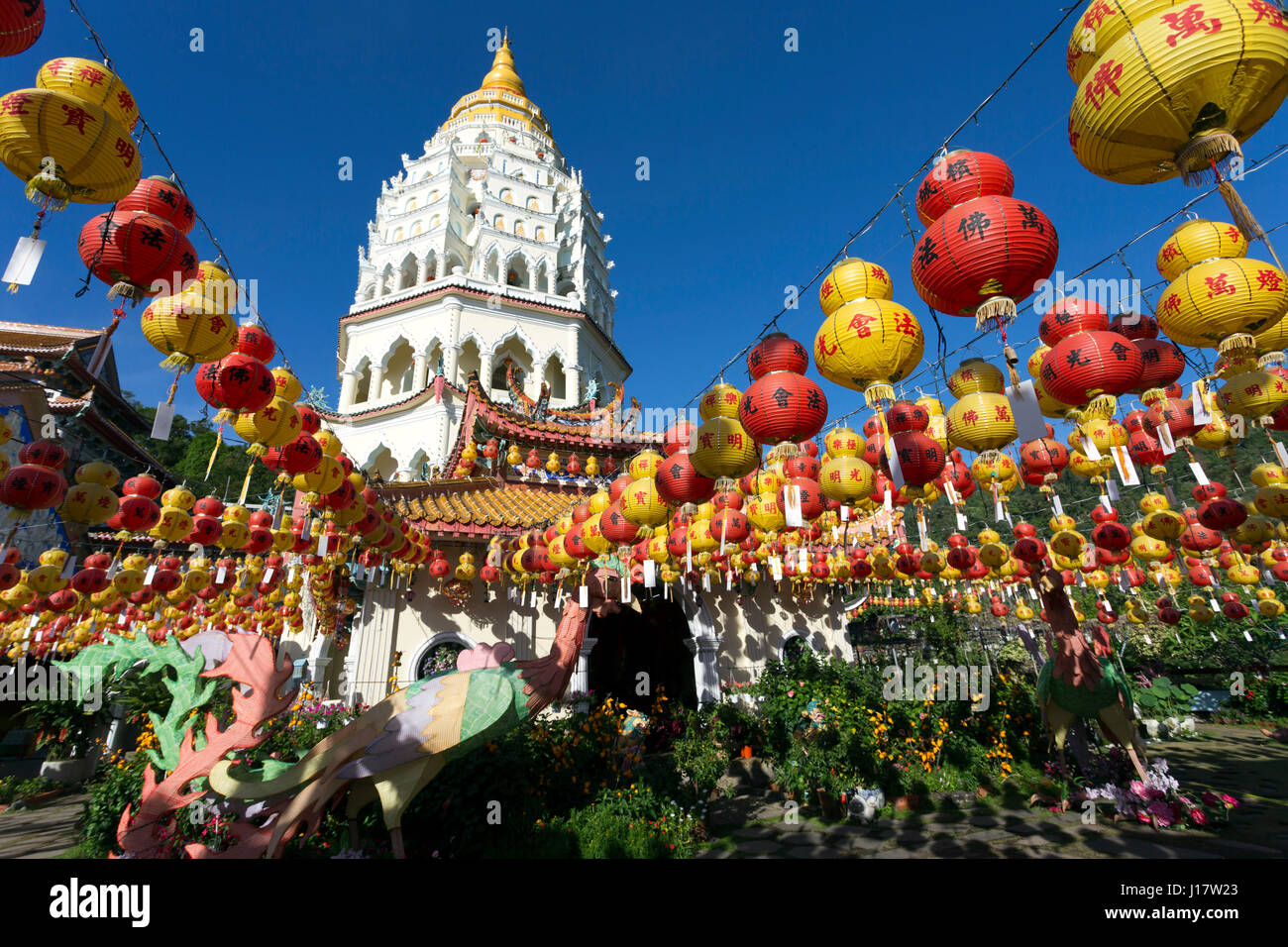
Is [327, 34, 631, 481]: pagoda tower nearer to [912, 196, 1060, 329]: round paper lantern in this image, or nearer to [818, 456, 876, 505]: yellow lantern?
[818, 456, 876, 505]: yellow lantern

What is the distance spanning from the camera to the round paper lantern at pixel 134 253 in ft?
10.5

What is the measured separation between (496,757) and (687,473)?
3633 mm

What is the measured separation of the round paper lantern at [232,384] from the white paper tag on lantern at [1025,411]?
15.9 feet

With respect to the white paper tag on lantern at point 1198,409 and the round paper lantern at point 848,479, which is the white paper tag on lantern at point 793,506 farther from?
the white paper tag on lantern at point 1198,409

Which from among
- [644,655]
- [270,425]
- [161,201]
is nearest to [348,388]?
[644,655]

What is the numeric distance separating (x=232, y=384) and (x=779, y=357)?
3.99m

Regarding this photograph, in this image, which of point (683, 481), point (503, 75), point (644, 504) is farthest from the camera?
point (503, 75)

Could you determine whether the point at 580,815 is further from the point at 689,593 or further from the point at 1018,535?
the point at 1018,535

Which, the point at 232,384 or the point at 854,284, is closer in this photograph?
the point at 232,384

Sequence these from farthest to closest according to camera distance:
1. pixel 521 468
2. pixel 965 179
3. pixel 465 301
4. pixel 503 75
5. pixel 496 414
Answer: pixel 503 75 → pixel 465 301 → pixel 521 468 → pixel 496 414 → pixel 965 179

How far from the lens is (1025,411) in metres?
3.07

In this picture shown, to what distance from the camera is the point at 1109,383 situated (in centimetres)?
357

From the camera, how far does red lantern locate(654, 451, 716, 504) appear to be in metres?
5.14

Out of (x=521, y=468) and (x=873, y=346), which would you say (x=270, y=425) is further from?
(x=521, y=468)
